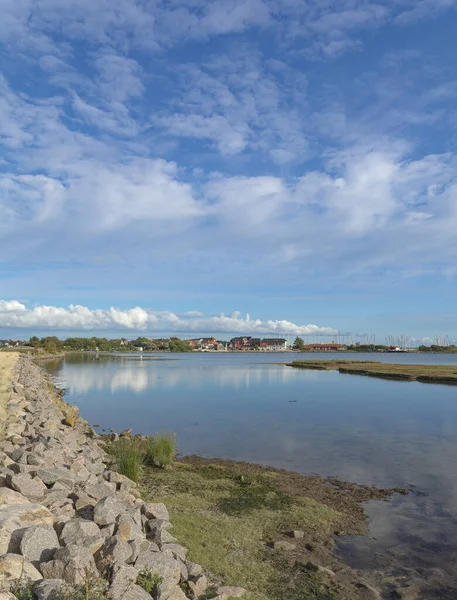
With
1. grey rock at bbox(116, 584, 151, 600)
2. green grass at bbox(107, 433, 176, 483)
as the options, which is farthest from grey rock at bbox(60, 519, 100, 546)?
green grass at bbox(107, 433, 176, 483)

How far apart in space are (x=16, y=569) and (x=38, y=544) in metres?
0.50

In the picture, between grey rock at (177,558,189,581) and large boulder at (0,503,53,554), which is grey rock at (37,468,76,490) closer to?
large boulder at (0,503,53,554)

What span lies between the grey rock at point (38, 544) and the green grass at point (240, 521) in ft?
8.93

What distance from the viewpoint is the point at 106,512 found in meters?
7.21

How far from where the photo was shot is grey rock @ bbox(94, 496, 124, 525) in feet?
23.3

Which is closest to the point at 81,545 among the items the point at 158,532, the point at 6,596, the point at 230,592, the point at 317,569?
the point at 6,596

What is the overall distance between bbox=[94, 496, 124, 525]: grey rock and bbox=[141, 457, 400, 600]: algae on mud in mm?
1709

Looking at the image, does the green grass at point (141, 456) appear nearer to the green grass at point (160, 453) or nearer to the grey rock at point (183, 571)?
the green grass at point (160, 453)

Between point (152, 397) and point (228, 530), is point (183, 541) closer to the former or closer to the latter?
point (228, 530)

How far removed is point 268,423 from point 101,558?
64.6 ft

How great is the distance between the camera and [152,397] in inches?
1463

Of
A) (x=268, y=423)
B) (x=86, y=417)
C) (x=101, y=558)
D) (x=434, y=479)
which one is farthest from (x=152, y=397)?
(x=101, y=558)

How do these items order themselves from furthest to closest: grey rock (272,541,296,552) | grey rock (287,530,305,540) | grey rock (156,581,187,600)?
1. grey rock (287,530,305,540)
2. grey rock (272,541,296,552)
3. grey rock (156,581,187,600)

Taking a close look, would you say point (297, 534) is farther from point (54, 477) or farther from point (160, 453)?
point (160, 453)
